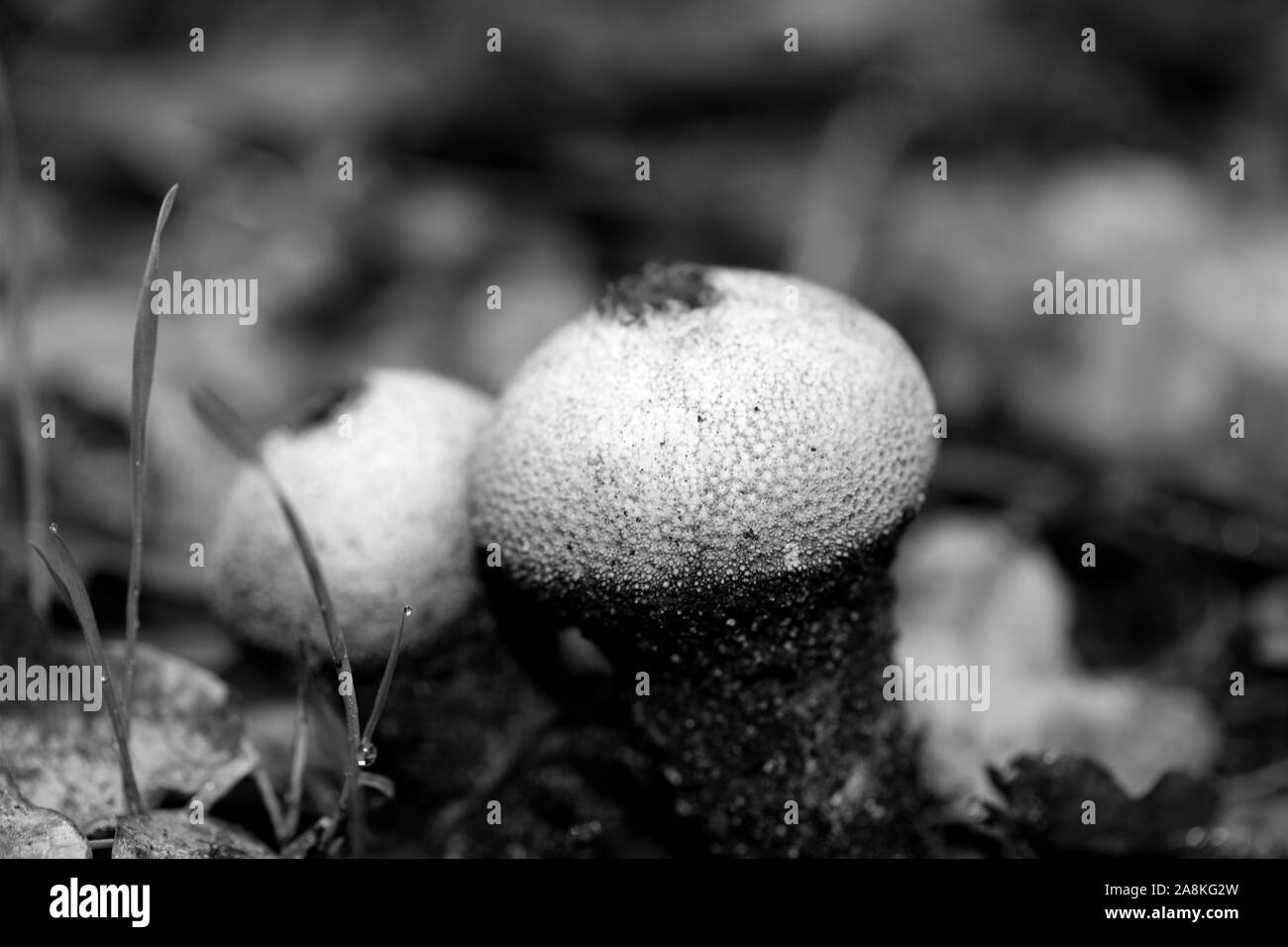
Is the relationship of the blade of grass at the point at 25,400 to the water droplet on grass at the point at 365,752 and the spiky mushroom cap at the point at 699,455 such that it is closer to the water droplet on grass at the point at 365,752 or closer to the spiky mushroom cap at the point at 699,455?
the water droplet on grass at the point at 365,752

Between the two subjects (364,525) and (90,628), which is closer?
(90,628)

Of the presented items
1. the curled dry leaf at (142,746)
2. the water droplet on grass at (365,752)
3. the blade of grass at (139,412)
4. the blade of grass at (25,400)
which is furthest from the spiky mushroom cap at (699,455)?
the blade of grass at (25,400)

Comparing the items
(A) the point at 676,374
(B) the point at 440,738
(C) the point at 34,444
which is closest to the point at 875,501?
(A) the point at 676,374

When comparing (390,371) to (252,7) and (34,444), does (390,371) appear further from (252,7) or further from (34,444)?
(252,7)

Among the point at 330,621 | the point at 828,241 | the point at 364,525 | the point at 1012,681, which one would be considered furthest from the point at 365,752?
the point at 828,241

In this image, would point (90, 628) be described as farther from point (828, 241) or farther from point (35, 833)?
point (828, 241)

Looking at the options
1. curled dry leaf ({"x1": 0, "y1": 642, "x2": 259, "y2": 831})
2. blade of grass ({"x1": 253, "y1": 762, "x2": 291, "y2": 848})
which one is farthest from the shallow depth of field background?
blade of grass ({"x1": 253, "y1": 762, "x2": 291, "y2": 848})
